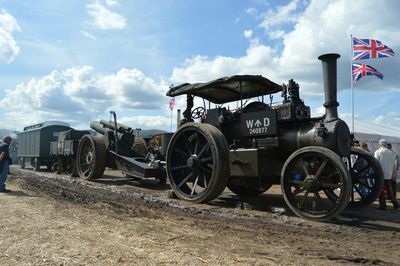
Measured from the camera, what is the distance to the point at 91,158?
1439 centimetres

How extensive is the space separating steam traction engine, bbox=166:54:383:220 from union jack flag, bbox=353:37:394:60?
6610 mm

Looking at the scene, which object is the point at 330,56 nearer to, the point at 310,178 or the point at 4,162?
the point at 310,178

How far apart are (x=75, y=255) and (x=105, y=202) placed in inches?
178

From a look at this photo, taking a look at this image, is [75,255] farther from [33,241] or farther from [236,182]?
[236,182]

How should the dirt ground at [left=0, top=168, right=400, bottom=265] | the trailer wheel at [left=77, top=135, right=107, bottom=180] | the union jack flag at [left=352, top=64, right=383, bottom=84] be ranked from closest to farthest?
the dirt ground at [left=0, top=168, right=400, bottom=265]
the trailer wheel at [left=77, top=135, right=107, bottom=180]
the union jack flag at [left=352, top=64, right=383, bottom=84]

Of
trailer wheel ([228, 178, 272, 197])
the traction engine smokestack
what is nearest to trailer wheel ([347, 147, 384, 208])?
the traction engine smokestack

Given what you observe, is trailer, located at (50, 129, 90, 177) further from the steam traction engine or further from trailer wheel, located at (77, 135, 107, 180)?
the steam traction engine

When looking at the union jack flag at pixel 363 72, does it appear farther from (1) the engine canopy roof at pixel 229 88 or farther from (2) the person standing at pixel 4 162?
Result: (2) the person standing at pixel 4 162

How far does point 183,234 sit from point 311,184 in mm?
2567

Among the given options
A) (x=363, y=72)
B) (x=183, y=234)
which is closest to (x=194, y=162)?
(x=183, y=234)

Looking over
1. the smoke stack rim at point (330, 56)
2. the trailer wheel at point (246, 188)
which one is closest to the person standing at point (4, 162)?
Answer: the trailer wheel at point (246, 188)

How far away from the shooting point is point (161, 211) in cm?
795

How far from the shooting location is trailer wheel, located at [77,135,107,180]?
14.0m

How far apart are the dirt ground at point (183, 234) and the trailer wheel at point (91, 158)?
4.92 metres
